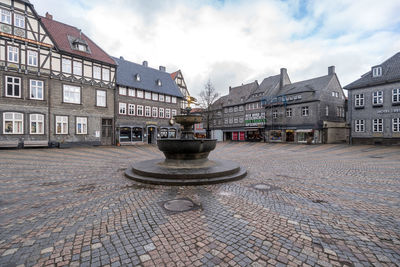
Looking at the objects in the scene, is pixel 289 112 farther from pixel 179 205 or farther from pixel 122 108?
pixel 179 205

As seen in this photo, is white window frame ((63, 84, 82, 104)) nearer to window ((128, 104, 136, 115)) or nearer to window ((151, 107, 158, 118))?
window ((128, 104, 136, 115))

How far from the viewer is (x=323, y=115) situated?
33.1 meters

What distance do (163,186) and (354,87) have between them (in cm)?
3351

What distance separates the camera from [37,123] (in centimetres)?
2094

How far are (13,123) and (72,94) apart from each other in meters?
6.41

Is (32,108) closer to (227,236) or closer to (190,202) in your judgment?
(190,202)

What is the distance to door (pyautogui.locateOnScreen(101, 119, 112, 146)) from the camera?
1043 inches

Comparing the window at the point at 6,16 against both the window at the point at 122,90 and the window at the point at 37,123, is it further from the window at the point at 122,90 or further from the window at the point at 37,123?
the window at the point at 122,90

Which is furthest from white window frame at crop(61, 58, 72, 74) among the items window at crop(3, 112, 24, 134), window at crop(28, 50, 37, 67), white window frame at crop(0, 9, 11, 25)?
window at crop(3, 112, 24, 134)

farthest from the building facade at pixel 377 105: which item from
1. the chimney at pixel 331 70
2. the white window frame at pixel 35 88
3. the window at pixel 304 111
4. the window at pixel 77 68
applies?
the white window frame at pixel 35 88

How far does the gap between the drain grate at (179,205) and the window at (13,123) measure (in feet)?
75.6

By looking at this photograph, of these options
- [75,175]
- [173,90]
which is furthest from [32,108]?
[173,90]

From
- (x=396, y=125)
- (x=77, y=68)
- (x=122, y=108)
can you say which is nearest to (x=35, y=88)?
(x=77, y=68)

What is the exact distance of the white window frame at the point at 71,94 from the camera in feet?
75.5
